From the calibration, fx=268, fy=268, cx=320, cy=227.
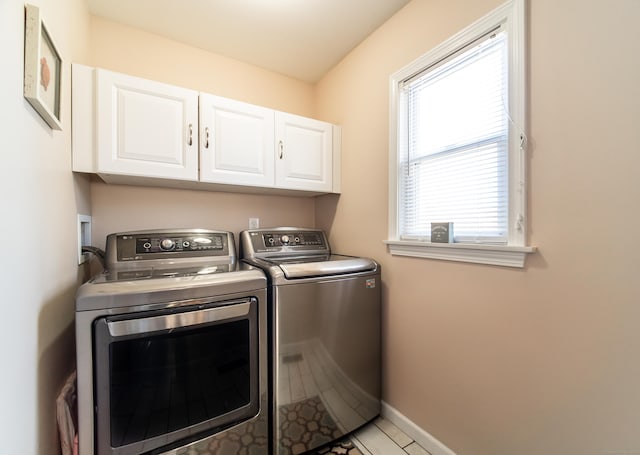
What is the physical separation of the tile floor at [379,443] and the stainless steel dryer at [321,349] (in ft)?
0.21

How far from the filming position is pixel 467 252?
128 cm

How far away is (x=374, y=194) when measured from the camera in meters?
1.82

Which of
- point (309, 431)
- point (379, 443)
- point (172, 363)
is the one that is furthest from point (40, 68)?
point (379, 443)

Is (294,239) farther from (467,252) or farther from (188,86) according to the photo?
(188,86)

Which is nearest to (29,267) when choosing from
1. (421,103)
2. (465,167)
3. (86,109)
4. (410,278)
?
(86,109)

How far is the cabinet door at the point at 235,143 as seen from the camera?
163cm

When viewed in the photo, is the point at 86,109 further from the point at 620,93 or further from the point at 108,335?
the point at 620,93

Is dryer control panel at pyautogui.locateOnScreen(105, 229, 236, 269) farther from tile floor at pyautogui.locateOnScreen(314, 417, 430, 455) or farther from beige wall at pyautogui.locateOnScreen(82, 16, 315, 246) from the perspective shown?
tile floor at pyautogui.locateOnScreen(314, 417, 430, 455)

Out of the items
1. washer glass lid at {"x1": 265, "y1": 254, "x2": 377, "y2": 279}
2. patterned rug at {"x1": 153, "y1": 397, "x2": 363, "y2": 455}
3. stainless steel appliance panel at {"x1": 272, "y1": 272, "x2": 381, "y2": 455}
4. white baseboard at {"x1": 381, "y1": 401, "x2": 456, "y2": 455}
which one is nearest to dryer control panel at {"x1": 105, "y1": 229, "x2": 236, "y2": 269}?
washer glass lid at {"x1": 265, "y1": 254, "x2": 377, "y2": 279}

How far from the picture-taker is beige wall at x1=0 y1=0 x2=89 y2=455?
0.69 metres

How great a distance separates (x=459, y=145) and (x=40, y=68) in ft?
5.51

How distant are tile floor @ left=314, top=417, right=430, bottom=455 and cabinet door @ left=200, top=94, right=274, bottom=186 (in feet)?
5.39

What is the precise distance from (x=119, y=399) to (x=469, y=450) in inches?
61.4

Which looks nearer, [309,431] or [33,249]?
[33,249]
